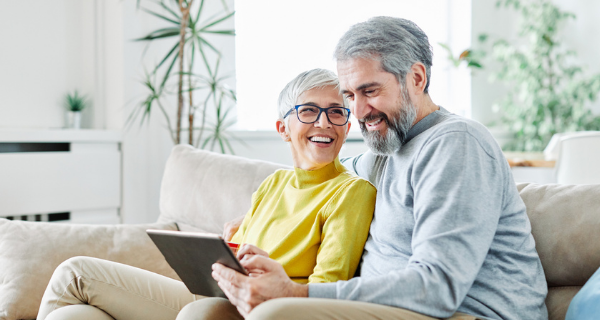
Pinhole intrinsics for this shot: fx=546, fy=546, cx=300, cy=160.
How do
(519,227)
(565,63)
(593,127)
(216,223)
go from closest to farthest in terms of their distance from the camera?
(519,227) → (216,223) → (593,127) → (565,63)

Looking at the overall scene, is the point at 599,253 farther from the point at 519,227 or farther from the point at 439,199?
the point at 439,199

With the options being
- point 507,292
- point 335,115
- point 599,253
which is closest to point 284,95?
point 335,115

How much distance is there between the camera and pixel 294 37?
4207mm

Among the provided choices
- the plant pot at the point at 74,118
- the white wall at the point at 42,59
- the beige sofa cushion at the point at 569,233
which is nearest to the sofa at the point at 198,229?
the beige sofa cushion at the point at 569,233

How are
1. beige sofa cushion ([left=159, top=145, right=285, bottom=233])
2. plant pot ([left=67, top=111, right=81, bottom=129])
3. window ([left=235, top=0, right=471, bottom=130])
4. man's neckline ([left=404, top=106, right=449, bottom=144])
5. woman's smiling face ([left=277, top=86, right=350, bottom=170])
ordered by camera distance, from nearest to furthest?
man's neckline ([left=404, top=106, right=449, bottom=144]), woman's smiling face ([left=277, top=86, right=350, bottom=170]), beige sofa cushion ([left=159, top=145, right=285, bottom=233]), plant pot ([left=67, top=111, right=81, bottom=129]), window ([left=235, top=0, right=471, bottom=130])

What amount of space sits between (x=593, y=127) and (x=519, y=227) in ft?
12.8

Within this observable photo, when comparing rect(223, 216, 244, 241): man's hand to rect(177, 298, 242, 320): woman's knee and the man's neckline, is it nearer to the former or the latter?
rect(177, 298, 242, 320): woman's knee

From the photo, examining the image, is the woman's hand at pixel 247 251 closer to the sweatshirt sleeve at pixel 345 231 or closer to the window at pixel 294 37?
the sweatshirt sleeve at pixel 345 231

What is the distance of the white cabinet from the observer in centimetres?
277

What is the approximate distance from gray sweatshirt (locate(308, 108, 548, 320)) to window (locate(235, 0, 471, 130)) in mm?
2713

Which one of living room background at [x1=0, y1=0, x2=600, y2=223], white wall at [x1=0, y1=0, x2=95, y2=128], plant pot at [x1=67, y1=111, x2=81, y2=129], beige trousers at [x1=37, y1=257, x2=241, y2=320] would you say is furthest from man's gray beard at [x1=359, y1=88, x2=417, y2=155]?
white wall at [x1=0, y1=0, x2=95, y2=128]

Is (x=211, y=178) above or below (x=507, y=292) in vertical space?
above

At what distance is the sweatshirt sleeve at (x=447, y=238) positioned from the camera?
1043 mm

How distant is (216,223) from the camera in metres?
1.99
